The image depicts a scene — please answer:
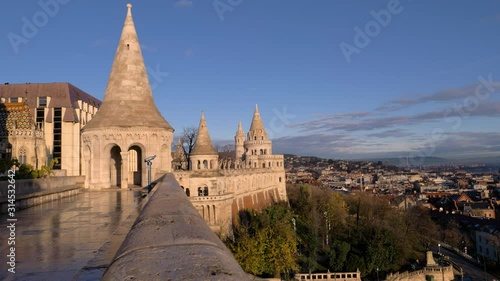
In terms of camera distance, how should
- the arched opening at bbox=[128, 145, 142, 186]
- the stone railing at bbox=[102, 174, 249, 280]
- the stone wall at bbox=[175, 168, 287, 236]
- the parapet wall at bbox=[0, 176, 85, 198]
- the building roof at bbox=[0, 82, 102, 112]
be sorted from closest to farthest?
1. the stone railing at bbox=[102, 174, 249, 280]
2. the parapet wall at bbox=[0, 176, 85, 198]
3. the arched opening at bbox=[128, 145, 142, 186]
4. the stone wall at bbox=[175, 168, 287, 236]
5. the building roof at bbox=[0, 82, 102, 112]

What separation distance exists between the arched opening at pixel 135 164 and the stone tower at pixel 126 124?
6.78 ft

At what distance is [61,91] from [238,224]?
64.3ft

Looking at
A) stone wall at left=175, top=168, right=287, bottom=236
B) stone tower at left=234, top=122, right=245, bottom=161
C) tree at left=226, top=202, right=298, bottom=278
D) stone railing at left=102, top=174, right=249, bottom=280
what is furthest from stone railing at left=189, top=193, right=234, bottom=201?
stone tower at left=234, top=122, right=245, bottom=161

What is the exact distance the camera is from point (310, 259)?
36375mm

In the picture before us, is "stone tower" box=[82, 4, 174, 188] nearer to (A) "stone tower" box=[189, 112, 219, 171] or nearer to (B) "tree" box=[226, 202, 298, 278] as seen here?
(B) "tree" box=[226, 202, 298, 278]

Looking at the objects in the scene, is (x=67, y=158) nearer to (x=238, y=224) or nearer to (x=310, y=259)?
(x=238, y=224)

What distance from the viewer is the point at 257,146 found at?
66.1 metres

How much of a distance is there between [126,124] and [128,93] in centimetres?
166

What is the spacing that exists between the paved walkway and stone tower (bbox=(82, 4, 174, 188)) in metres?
10.0

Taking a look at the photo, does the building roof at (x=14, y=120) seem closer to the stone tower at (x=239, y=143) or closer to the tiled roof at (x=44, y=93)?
the tiled roof at (x=44, y=93)

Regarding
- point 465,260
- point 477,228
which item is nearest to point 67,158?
point 465,260

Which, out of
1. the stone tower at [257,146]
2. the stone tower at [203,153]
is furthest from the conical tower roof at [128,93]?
the stone tower at [257,146]

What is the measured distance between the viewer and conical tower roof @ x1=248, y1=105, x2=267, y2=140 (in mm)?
66675

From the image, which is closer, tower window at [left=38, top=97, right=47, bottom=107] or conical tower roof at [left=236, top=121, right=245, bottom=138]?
tower window at [left=38, top=97, right=47, bottom=107]
